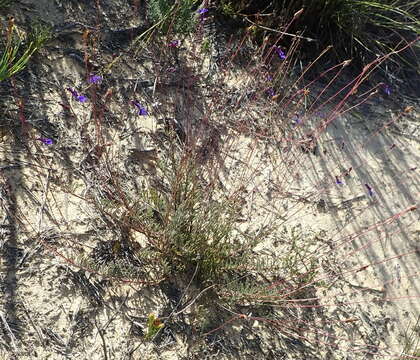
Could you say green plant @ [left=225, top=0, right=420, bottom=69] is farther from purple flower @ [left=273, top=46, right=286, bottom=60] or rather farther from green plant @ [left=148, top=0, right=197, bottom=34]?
green plant @ [left=148, top=0, right=197, bottom=34]

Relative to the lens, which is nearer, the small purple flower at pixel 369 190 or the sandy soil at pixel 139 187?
the sandy soil at pixel 139 187

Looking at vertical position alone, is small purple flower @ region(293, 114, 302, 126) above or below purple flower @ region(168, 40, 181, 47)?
below

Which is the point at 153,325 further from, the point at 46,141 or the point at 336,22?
the point at 336,22

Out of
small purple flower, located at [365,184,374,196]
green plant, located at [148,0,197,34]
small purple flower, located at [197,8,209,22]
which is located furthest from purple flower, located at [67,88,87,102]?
small purple flower, located at [365,184,374,196]

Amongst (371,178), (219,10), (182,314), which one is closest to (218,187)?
(182,314)

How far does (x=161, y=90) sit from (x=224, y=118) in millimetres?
404

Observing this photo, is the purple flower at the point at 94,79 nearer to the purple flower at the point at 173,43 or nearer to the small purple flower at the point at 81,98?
the small purple flower at the point at 81,98

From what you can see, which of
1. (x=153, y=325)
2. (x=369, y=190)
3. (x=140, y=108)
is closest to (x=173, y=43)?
(x=140, y=108)

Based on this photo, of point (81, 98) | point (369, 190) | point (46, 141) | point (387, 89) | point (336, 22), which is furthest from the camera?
point (387, 89)

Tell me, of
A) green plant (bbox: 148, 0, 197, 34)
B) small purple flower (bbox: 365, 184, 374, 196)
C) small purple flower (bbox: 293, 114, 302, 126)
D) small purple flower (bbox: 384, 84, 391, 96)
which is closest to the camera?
small purple flower (bbox: 365, 184, 374, 196)

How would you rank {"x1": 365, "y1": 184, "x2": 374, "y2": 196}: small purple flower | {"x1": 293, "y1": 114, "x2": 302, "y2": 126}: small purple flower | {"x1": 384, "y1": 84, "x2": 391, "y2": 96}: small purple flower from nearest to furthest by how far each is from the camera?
1. {"x1": 365, "y1": 184, "x2": 374, "y2": 196}: small purple flower
2. {"x1": 293, "y1": 114, "x2": 302, "y2": 126}: small purple flower
3. {"x1": 384, "y1": 84, "x2": 391, "y2": 96}: small purple flower

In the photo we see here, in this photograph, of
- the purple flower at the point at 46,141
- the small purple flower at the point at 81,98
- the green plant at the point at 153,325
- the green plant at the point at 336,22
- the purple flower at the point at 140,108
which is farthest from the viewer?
Answer: the green plant at the point at 336,22

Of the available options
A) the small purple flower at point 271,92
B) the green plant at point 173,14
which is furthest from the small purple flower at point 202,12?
the small purple flower at point 271,92

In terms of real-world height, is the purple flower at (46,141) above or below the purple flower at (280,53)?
below
